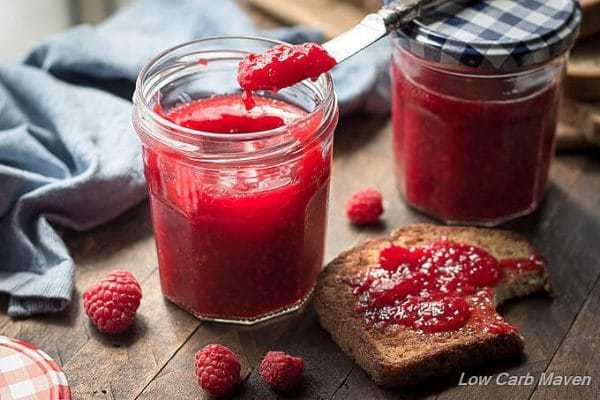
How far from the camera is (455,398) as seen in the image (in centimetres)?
184

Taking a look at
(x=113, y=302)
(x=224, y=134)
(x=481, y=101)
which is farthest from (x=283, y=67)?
(x=113, y=302)

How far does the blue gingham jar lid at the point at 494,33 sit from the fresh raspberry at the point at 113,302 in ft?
2.70

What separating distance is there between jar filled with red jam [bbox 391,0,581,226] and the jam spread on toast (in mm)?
192

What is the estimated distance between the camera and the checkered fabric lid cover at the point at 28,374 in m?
1.80

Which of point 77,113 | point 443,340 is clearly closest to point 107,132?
point 77,113

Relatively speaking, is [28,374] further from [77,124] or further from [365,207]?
[365,207]

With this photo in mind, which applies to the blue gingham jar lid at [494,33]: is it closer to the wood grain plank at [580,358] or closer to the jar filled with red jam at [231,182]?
the jar filled with red jam at [231,182]

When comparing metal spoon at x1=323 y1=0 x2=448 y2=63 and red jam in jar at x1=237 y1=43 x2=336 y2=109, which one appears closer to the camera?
red jam in jar at x1=237 y1=43 x2=336 y2=109

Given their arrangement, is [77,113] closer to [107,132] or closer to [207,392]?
[107,132]

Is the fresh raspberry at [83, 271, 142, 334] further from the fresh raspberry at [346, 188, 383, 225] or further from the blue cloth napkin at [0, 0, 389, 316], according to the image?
the fresh raspberry at [346, 188, 383, 225]

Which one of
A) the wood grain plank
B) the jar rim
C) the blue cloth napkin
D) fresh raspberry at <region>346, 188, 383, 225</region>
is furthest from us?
fresh raspberry at <region>346, 188, 383, 225</region>

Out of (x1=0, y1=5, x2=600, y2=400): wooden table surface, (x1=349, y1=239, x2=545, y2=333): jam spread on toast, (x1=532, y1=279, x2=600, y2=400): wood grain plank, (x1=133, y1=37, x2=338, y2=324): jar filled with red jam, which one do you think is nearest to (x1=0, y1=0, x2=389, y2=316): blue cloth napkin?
(x1=0, y1=5, x2=600, y2=400): wooden table surface

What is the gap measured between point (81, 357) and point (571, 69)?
4.77 feet

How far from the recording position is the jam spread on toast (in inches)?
76.0
